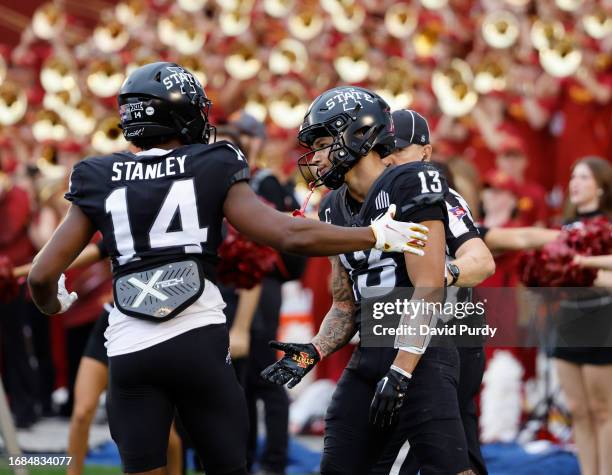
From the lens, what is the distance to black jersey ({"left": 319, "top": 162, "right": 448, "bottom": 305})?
4336mm

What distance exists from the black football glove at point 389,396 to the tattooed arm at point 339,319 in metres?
0.53

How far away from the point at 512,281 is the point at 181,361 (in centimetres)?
467

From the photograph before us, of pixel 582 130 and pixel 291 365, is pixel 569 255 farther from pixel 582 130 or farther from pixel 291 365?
pixel 582 130

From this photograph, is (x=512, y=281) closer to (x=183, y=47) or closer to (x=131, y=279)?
(x=131, y=279)

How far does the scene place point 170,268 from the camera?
4.25m

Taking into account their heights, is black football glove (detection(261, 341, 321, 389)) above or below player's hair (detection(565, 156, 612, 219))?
below

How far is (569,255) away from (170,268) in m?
2.74

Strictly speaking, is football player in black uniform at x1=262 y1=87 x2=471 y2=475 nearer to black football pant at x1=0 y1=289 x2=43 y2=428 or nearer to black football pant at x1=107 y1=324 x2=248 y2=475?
black football pant at x1=107 y1=324 x2=248 y2=475

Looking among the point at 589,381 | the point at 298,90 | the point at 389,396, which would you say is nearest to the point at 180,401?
the point at 389,396

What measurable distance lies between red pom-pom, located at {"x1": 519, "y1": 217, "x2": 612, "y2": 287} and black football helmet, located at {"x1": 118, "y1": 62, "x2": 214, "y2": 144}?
2.50 metres

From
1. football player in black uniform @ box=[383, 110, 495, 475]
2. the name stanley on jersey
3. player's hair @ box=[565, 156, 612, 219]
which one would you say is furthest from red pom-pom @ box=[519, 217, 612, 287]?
the name stanley on jersey

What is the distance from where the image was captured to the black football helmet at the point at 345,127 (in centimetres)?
455

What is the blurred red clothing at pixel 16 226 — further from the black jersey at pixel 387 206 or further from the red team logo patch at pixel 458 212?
the black jersey at pixel 387 206

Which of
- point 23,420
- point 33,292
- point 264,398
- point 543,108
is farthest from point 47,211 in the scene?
point 33,292
